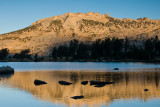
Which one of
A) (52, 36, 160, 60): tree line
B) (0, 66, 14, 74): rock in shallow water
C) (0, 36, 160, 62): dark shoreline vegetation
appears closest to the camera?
(0, 66, 14, 74): rock in shallow water

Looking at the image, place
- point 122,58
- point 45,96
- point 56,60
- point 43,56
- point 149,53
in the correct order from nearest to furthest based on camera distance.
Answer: point 45,96, point 149,53, point 122,58, point 56,60, point 43,56

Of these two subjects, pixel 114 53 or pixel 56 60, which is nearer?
pixel 114 53

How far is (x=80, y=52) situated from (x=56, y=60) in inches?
906

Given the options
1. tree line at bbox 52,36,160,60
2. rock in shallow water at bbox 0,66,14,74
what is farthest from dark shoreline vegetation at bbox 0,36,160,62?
rock in shallow water at bbox 0,66,14,74

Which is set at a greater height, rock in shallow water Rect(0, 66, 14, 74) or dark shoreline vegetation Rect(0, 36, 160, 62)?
dark shoreline vegetation Rect(0, 36, 160, 62)

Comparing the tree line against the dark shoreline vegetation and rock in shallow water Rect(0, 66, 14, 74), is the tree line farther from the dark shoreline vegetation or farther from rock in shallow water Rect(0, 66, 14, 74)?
rock in shallow water Rect(0, 66, 14, 74)

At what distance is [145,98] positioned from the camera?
28797 millimetres

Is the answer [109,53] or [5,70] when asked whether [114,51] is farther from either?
[5,70]

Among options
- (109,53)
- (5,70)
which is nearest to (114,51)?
(109,53)

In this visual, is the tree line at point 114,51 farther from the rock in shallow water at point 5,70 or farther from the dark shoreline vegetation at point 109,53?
the rock in shallow water at point 5,70

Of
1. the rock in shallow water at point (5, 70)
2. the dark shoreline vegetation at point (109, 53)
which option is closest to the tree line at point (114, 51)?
the dark shoreline vegetation at point (109, 53)

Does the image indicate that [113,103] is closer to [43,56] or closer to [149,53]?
[149,53]

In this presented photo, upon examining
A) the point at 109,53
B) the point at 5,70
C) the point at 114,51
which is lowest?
the point at 5,70

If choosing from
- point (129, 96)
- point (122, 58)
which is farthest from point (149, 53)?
point (129, 96)
